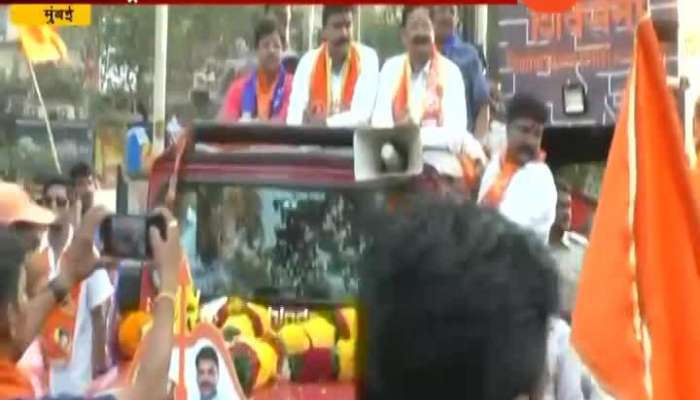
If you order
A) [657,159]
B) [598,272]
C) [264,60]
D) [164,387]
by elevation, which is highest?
[264,60]

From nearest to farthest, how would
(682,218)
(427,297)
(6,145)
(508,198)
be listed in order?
(427,297), (682,218), (508,198), (6,145)

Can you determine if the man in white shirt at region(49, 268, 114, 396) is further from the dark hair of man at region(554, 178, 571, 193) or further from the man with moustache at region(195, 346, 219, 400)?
the dark hair of man at region(554, 178, 571, 193)

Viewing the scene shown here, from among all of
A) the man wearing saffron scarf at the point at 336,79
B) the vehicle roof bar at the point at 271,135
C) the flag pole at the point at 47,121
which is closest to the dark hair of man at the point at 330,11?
the man wearing saffron scarf at the point at 336,79

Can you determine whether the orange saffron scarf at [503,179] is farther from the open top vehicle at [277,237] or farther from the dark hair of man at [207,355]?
the dark hair of man at [207,355]

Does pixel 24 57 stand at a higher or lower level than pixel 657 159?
higher

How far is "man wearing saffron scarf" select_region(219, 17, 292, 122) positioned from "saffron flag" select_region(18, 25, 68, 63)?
0.21m

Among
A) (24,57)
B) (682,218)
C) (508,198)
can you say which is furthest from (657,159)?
(24,57)

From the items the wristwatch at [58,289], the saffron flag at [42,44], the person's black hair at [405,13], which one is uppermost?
the person's black hair at [405,13]

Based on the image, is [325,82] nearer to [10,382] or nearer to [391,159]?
[391,159]

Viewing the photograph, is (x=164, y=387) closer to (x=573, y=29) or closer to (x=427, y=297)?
A: (x=573, y=29)

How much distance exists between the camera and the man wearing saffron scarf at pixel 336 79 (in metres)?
1.42

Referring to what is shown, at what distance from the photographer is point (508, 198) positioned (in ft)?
4.51

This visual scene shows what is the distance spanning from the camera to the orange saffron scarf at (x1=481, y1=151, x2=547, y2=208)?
1374 mm

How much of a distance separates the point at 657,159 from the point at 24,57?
709mm
